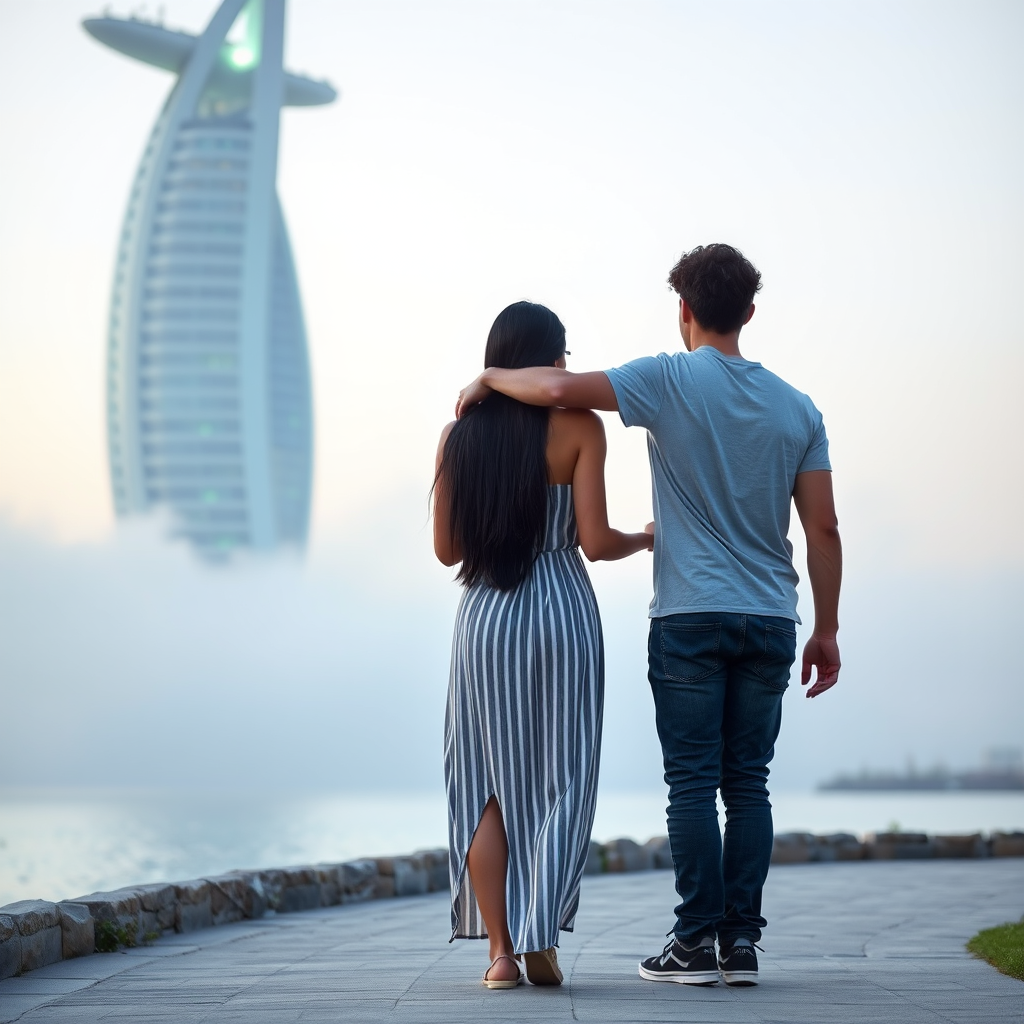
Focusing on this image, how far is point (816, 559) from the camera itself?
307cm

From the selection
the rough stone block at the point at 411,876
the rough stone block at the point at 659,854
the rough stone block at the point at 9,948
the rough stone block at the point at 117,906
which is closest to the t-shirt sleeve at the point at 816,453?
the rough stone block at the point at 9,948

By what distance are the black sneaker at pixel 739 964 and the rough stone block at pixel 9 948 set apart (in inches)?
62.7

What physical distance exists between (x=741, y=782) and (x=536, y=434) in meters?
0.85

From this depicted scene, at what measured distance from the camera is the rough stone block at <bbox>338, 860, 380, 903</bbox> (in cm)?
576

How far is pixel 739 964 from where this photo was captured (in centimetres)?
287

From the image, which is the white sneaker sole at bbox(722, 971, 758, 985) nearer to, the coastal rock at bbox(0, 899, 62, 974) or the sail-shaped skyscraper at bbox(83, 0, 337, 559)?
the coastal rock at bbox(0, 899, 62, 974)

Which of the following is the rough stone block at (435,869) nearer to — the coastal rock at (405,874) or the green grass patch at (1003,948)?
the coastal rock at (405,874)

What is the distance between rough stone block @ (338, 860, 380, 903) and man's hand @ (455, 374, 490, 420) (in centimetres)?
322

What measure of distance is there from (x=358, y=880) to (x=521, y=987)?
3154mm

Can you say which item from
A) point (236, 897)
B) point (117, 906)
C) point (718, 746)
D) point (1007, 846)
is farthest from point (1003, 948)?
point (1007, 846)

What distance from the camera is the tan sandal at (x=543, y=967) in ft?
9.32

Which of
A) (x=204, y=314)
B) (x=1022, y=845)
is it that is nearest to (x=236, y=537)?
(x=204, y=314)

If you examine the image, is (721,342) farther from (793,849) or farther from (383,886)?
(793,849)

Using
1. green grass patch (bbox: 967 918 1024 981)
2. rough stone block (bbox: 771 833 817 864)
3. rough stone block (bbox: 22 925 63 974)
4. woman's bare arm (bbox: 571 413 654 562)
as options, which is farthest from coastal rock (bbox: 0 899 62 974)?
rough stone block (bbox: 771 833 817 864)
